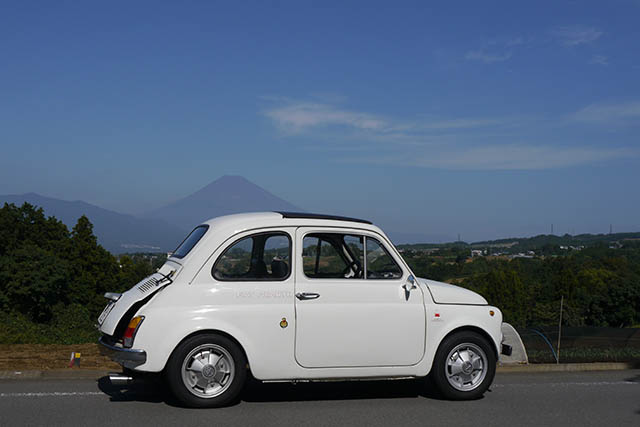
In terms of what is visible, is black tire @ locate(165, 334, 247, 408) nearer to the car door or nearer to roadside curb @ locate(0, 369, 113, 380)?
the car door

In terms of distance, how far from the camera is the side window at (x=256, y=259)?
7348mm

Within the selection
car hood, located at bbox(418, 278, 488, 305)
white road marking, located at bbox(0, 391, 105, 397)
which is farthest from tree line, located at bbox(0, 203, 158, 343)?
car hood, located at bbox(418, 278, 488, 305)

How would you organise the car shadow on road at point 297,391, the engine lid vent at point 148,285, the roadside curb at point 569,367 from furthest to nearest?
1. the roadside curb at point 569,367
2. the car shadow on road at point 297,391
3. the engine lid vent at point 148,285

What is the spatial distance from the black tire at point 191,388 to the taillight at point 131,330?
1.39ft

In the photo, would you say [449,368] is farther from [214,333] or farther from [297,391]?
[214,333]

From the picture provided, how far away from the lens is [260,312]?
7.14m

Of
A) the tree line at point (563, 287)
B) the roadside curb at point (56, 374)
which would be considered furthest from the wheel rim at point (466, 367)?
the tree line at point (563, 287)

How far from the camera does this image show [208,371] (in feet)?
23.0

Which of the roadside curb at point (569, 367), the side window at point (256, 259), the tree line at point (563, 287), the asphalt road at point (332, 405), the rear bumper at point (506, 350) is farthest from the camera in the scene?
the tree line at point (563, 287)

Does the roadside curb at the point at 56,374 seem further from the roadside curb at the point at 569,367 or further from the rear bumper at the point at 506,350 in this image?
the roadside curb at the point at 569,367

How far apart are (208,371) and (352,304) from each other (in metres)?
1.62

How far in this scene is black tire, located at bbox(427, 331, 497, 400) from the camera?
7637mm

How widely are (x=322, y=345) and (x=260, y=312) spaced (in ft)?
2.39

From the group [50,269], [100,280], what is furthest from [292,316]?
[100,280]
